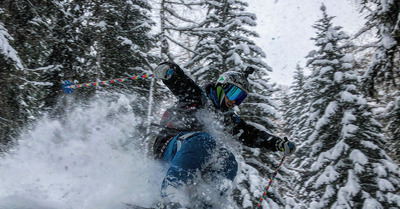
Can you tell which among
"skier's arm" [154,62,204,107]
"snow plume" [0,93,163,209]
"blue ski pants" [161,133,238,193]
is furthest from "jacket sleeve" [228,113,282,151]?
"snow plume" [0,93,163,209]

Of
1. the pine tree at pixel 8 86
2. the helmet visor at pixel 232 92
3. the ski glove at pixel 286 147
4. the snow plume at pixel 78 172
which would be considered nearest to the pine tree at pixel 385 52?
the ski glove at pixel 286 147

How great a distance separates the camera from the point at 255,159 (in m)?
11.7

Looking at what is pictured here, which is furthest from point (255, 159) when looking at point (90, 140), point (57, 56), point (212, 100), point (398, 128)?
point (57, 56)

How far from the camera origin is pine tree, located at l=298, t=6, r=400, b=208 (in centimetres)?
1154

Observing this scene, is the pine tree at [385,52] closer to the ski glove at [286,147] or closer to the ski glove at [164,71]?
the ski glove at [286,147]

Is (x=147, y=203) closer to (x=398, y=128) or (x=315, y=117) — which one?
(x=398, y=128)

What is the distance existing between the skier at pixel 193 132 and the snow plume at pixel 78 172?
2.59ft

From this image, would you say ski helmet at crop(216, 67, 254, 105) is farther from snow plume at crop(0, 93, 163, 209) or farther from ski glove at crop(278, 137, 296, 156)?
snow plume at crop(0, 93, 163, 209)

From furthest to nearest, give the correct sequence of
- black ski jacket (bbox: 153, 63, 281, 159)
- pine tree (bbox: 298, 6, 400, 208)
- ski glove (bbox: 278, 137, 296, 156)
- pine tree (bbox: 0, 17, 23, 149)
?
1. pine tree (bbox: 298, 6, 400, 208)
2. pine tree (bbox: 0, 17, 23, 149)
3. ski glove (bbox: 278, 137, 296, 156)
4. black ski jacket (bbox: 153, 63, 281, 159)

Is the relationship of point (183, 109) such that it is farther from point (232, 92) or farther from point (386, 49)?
point (386, 49)

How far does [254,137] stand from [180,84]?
5.48 ft

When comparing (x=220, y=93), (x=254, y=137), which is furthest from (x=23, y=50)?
(x=254, y=137)

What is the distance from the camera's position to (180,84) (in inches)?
164

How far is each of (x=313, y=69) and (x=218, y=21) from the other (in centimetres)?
541
